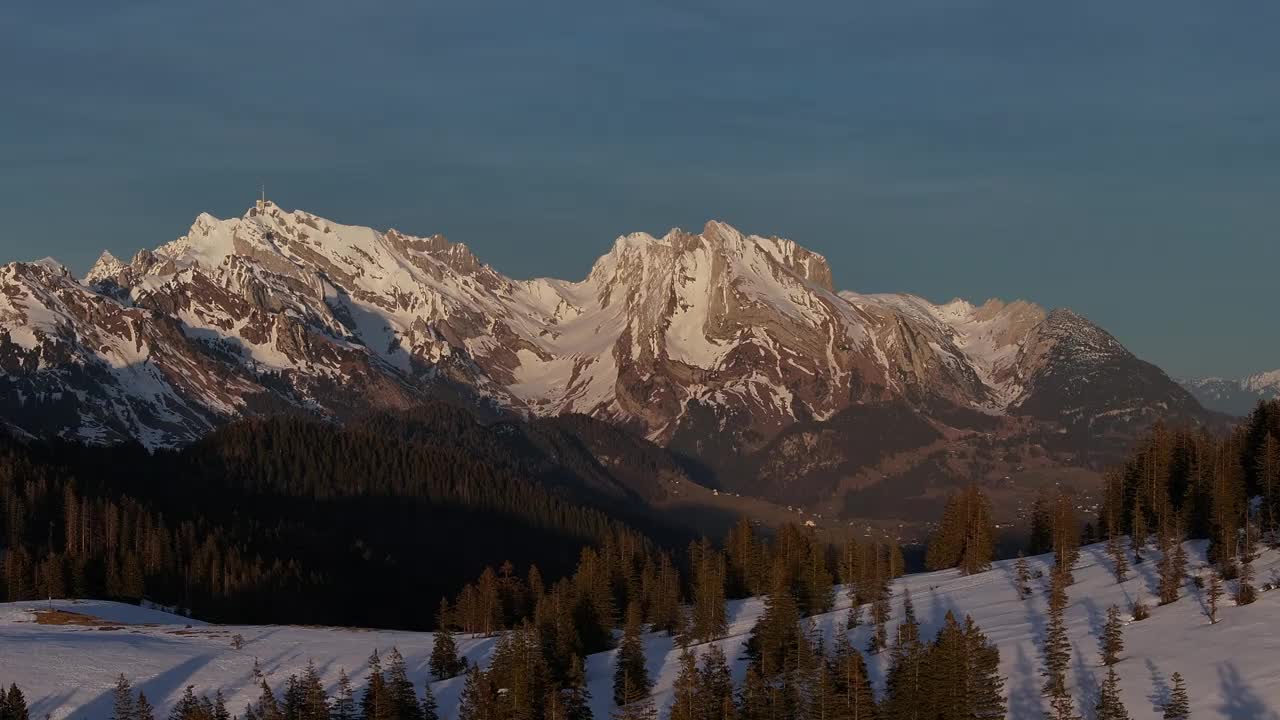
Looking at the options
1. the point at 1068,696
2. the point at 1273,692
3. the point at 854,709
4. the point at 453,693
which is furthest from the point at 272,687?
the point at 1273,692

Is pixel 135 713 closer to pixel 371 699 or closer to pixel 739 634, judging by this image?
pixel 371 699

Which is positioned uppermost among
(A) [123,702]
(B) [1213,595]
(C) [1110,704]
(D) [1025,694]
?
(B) [1213,595]

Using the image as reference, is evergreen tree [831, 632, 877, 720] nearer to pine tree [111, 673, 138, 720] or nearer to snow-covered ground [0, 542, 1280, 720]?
snow-covered ground [0, 542, 1280, 720]

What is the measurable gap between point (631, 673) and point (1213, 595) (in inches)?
2084

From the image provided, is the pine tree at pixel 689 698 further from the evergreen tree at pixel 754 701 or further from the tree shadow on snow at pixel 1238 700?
the tree shadow on snow at pixel 1238 700

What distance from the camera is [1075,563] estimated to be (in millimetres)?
198875

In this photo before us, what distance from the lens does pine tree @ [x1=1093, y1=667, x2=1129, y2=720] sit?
417 ft

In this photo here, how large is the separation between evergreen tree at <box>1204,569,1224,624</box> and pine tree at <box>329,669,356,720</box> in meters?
72.8

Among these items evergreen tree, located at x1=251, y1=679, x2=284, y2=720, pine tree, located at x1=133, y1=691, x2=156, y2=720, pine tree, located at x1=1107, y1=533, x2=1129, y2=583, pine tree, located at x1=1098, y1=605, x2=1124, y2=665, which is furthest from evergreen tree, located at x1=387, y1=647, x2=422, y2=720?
pine tree, located at x1=1107, y1=533, x2=1129, y2=583

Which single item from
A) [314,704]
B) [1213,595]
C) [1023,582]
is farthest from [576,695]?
[1213,595]

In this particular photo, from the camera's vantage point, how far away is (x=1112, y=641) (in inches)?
5763

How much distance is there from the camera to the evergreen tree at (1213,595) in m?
153

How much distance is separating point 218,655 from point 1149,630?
9906 cm

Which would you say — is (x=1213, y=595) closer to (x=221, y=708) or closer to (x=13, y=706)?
(x=221, y=708)
